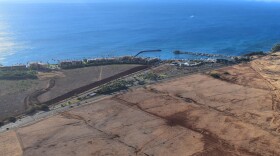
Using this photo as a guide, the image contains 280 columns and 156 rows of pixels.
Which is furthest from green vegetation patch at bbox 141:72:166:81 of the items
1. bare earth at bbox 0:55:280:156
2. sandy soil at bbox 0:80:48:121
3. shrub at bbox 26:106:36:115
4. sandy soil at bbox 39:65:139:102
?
shrub at bbox 26:106:36:115

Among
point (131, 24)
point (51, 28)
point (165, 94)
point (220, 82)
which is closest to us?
point (165, 94)

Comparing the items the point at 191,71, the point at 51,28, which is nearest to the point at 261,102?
the point at 191,71

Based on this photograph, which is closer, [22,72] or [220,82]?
[220,82]

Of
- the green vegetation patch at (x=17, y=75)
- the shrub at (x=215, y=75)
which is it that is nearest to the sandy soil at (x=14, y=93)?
the green vegetation patch at (x=17, y=75)

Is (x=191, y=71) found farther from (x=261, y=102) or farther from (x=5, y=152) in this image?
(x=5, y=152)

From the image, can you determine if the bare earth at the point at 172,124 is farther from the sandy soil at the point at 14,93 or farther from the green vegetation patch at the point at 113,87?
the sandy soil at the point at 14,93

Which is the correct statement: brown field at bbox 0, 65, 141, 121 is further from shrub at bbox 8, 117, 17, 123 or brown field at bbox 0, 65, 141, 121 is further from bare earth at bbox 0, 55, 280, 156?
bare earth at bbox 0, 55, 280, 156
